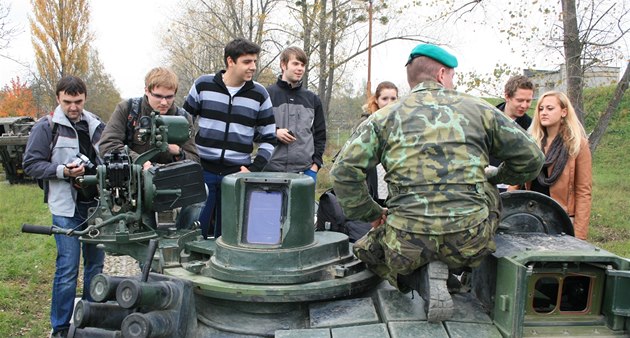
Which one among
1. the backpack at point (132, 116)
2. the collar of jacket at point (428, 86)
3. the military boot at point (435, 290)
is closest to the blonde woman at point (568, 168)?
the collar of jacket at point (428, 86)

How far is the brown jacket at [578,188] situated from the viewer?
4.47m

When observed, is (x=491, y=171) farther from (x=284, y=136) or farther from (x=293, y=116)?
(x=293, y=116)

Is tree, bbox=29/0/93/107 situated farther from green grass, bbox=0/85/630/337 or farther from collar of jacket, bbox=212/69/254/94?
collar of jacket, bbox=212/69/254/94

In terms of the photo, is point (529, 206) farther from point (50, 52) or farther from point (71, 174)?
point (50, 52)

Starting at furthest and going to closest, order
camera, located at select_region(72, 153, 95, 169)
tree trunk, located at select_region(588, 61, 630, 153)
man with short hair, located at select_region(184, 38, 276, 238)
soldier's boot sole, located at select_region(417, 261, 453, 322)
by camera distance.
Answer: tree trunk, located at select_region(588, 61, 630, 153), man with short hair, located at select_region(184, 38, 276, 238), camera, located at select_region(72, 153, 95, 169), soldier's boot sole, located at select_region(417, 261, 453, 322)

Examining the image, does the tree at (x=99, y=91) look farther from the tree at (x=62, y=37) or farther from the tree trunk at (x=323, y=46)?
the tree trunk at (x=323, y=46)

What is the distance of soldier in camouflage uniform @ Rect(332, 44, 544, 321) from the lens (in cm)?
292

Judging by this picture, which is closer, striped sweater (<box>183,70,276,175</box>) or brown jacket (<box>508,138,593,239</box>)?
brown jacket (<box>508,138,593,239</box>)

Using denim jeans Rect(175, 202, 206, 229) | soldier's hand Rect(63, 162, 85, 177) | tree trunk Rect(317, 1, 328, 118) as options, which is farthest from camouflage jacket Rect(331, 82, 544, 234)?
tree trunk Rect(317, 1, 328, 118)

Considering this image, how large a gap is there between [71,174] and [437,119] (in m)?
2.64

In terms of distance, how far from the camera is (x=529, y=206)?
3541 mm

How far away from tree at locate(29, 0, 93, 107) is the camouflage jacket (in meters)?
35.7

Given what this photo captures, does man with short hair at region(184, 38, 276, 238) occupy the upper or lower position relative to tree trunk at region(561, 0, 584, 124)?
lower

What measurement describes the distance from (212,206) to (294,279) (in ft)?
6.33
